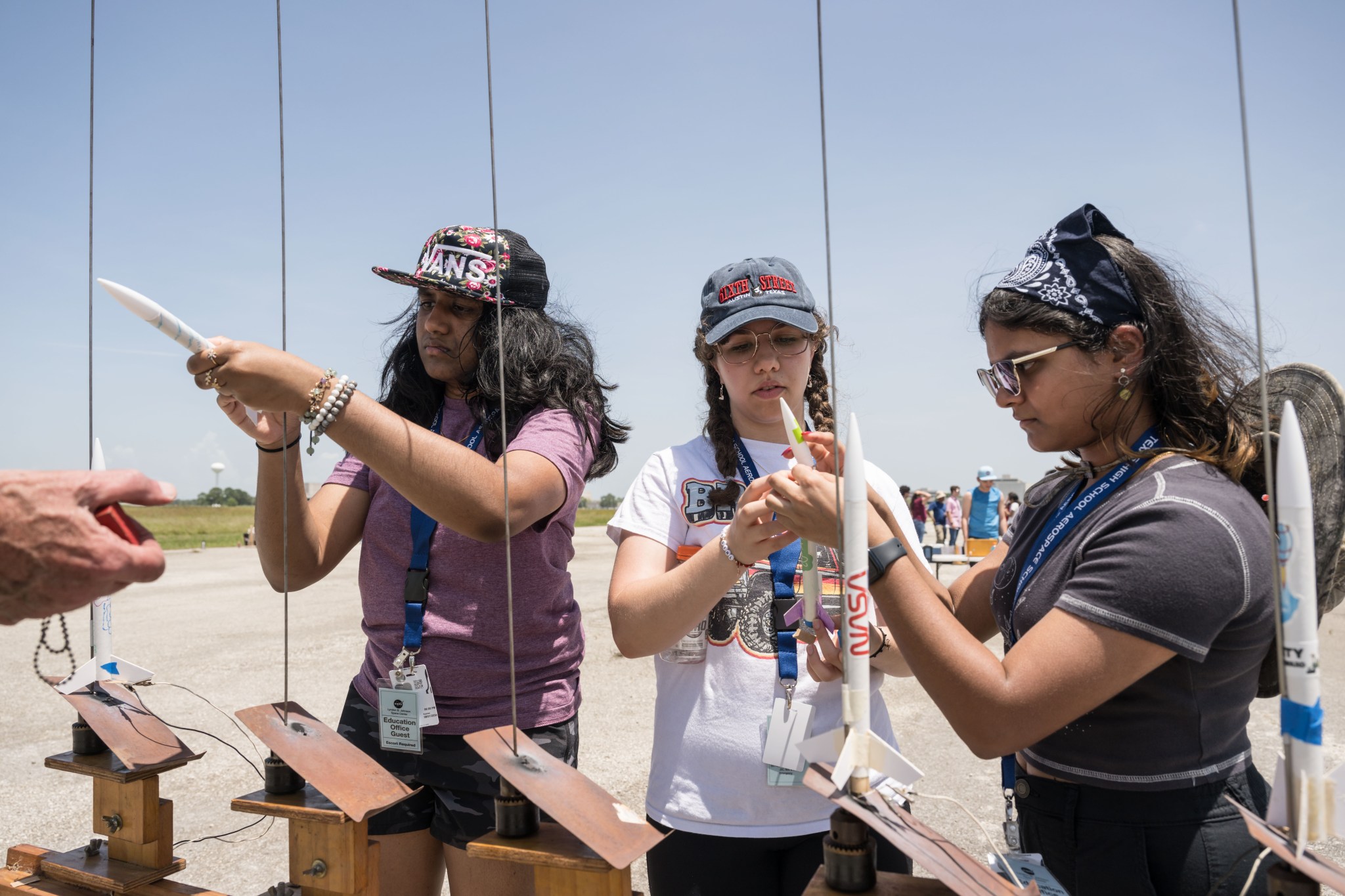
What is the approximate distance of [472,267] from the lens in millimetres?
2025

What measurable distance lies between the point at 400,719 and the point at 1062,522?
1413 mm

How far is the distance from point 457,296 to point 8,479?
107 cm

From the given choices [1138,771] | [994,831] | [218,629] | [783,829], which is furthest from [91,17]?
[218,629]

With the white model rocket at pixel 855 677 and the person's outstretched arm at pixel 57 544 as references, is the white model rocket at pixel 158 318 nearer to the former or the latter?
the person's outstretched arm at pixel 57 544

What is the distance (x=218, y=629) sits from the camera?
9.11m

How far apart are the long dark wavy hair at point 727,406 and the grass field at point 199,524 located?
22639mm

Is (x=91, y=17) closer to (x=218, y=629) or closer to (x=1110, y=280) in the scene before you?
(x=1110, y=280)

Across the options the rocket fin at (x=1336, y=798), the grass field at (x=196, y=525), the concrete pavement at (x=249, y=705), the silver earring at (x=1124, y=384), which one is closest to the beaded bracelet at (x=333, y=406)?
the silver earring at (x=1124, y=384)

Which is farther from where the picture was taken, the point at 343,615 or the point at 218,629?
the point at 343,615

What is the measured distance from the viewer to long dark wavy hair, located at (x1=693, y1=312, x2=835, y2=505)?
2.04 metres

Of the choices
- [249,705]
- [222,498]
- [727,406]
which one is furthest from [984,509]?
[222,498]

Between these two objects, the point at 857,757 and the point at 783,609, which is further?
the point at 783,609

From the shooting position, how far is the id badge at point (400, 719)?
1873 mm

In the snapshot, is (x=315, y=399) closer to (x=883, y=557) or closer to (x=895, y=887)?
(x=883, y=557)
